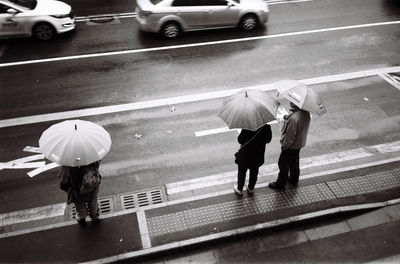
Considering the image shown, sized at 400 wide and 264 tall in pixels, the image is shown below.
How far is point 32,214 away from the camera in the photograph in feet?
24.3

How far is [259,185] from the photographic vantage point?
7859 millimetres

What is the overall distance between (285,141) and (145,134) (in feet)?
12.6

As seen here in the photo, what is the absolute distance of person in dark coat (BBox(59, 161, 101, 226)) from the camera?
20.1ft

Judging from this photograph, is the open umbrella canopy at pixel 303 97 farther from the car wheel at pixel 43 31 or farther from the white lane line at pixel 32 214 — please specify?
the car wheel at pixel 43 31

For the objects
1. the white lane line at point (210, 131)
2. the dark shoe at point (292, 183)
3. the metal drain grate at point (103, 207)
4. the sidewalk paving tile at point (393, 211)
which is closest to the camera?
the sidewalk paving tile at point (393, 211)

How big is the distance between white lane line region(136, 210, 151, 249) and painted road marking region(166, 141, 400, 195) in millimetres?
888

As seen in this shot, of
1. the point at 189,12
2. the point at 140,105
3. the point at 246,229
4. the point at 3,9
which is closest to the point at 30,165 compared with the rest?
the point at 140,105

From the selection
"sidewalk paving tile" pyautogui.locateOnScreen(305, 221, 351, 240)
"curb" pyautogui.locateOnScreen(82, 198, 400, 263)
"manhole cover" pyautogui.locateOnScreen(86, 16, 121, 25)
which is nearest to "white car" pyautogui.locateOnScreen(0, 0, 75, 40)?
"manhole cover" pyautogui.locateOnScreen(86, 16, 121, 25)

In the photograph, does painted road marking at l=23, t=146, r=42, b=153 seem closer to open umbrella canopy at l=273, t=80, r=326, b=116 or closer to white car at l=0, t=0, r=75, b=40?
open umbrella canopy at l=273, t=80, r=326, b=116

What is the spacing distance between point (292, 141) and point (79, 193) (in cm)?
363

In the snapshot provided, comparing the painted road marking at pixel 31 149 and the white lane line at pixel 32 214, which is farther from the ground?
the painted road marking at pixel 31 149

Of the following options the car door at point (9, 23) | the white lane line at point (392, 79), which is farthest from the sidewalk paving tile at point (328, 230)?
the car door at point (9, 23)

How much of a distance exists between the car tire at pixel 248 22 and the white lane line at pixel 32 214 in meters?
9.56

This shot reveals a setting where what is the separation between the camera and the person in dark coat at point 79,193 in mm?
6113
